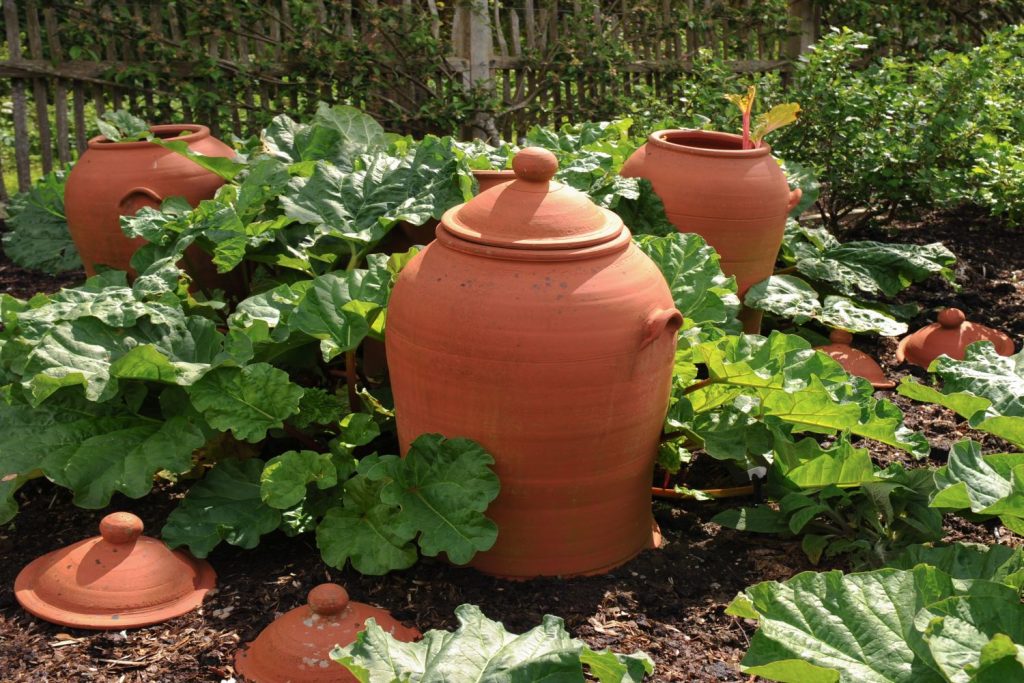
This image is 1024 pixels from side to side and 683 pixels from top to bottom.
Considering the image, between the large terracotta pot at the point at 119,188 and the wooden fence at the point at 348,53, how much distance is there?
2.08m

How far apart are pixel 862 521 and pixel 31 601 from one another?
6.61 ft

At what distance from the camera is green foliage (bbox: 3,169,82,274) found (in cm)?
490

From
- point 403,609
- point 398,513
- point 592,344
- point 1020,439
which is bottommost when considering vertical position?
point 403,609

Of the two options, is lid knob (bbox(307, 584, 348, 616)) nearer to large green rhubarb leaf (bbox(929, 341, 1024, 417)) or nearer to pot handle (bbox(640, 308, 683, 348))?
pot handle (bbox(640, 308, 683, 348))

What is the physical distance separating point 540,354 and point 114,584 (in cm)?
111

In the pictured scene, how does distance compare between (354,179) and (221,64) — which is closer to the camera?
(354,179)

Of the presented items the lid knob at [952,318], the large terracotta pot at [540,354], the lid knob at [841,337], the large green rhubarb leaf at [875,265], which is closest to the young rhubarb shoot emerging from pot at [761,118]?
the large green rhubarb leaf at [875,265]

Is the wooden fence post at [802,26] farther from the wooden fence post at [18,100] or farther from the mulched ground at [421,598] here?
the mulched ground at [421,598]

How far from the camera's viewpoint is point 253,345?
3055 mm

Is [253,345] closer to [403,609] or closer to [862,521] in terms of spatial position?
[403,609]

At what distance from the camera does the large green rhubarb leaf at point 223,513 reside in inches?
112

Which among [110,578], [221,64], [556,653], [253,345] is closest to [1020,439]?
[556,653]

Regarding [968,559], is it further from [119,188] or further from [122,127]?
[122,127]

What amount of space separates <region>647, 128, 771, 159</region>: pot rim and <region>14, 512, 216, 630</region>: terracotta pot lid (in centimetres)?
224
